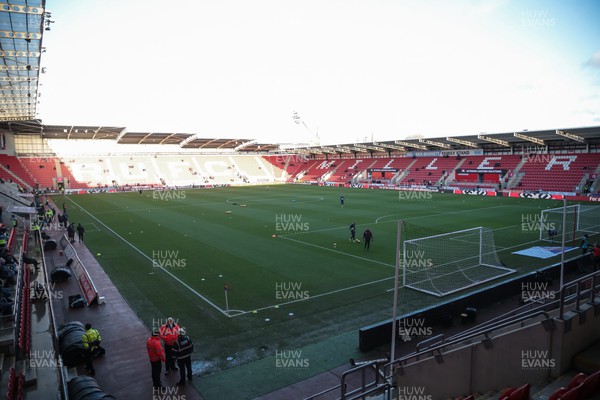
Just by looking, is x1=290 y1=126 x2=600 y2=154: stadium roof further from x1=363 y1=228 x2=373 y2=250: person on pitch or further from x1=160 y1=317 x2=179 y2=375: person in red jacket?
x1=160 y1=317 x2=179 y2=375: person in red jacket

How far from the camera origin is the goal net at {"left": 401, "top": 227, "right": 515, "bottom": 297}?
49.3 feet

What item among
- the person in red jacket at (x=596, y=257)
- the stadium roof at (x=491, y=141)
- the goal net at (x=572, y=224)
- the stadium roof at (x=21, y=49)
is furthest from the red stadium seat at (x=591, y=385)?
the stadium roof at (x=491, y=141)

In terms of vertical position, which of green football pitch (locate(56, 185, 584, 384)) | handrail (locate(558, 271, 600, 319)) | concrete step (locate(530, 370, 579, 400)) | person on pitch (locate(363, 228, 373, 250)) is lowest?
green football pitch (locate(56, 185, 584, 384))

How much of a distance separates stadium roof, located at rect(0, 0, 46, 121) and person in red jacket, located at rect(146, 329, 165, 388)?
15534mm

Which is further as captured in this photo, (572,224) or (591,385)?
(572,224)

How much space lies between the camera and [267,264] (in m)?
18.5

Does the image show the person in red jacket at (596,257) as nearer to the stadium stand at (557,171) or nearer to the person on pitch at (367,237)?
the person on pitch at (367,237)

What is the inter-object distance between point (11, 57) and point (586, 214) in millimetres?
39488

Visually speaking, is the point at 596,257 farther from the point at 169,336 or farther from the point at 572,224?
the point at 169,336

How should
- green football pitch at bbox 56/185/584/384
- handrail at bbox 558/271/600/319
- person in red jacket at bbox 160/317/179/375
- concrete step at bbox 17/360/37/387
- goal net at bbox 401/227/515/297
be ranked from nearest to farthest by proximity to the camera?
handrail at bbox 558/271/600/319
concrete step at bbox 17/360/37/387
person in red jacket at bbox 160/317/179/375
green football pitch at bbox 56/185/584/384
goal net at bbox 401/227/515/297

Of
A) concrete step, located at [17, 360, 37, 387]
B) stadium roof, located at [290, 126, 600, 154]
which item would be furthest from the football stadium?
stadium roof, located at [290, 126, 600, 154]

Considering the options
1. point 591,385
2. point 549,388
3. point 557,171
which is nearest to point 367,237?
point 549,388

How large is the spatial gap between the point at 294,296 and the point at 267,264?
15.1ft

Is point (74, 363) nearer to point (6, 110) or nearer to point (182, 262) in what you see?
point (182, 262)
